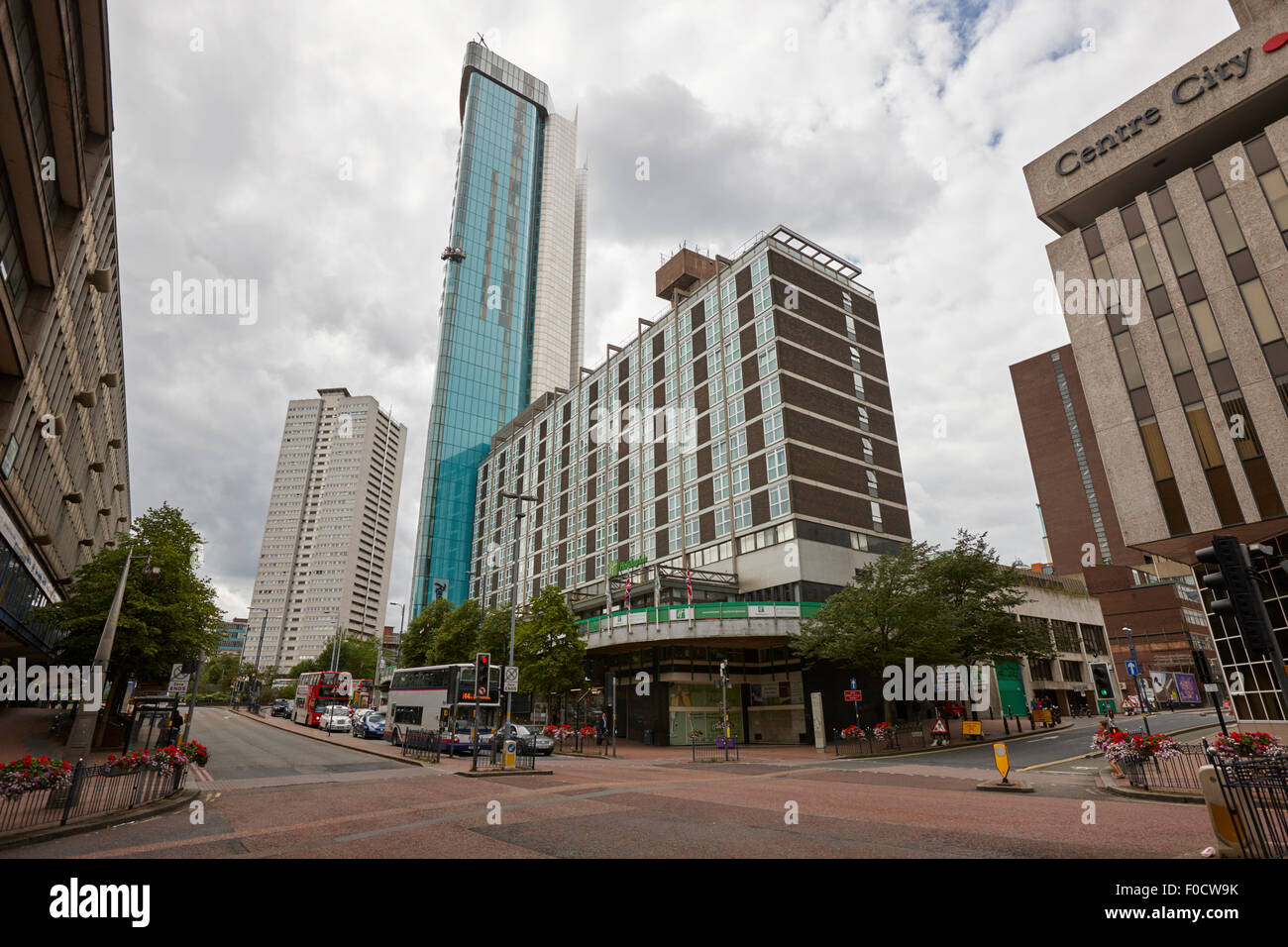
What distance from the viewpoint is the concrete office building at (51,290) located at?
55.8 ft

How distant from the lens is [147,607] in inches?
1102

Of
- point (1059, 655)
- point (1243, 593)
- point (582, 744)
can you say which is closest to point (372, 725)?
point (582, 744)

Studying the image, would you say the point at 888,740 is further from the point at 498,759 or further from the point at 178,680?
the point at 178,680

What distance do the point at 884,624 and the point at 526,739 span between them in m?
19.5

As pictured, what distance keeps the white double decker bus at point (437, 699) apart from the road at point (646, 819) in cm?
1192

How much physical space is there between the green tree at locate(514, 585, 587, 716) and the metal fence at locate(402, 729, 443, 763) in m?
11.4

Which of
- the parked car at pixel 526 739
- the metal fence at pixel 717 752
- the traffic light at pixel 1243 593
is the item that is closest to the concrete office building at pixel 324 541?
the metal fence at pixel 717 752

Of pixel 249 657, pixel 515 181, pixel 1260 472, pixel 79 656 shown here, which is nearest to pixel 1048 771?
pixel 1260 472

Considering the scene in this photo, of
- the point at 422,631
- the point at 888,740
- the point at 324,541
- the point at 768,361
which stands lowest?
the point at 888,740

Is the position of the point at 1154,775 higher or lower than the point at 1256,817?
lower

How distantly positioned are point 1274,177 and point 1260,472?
39.2 ft

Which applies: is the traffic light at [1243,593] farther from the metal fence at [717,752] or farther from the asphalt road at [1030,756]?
the metal fence at [717,752]

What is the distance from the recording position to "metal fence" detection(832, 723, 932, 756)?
3266 centimetres
